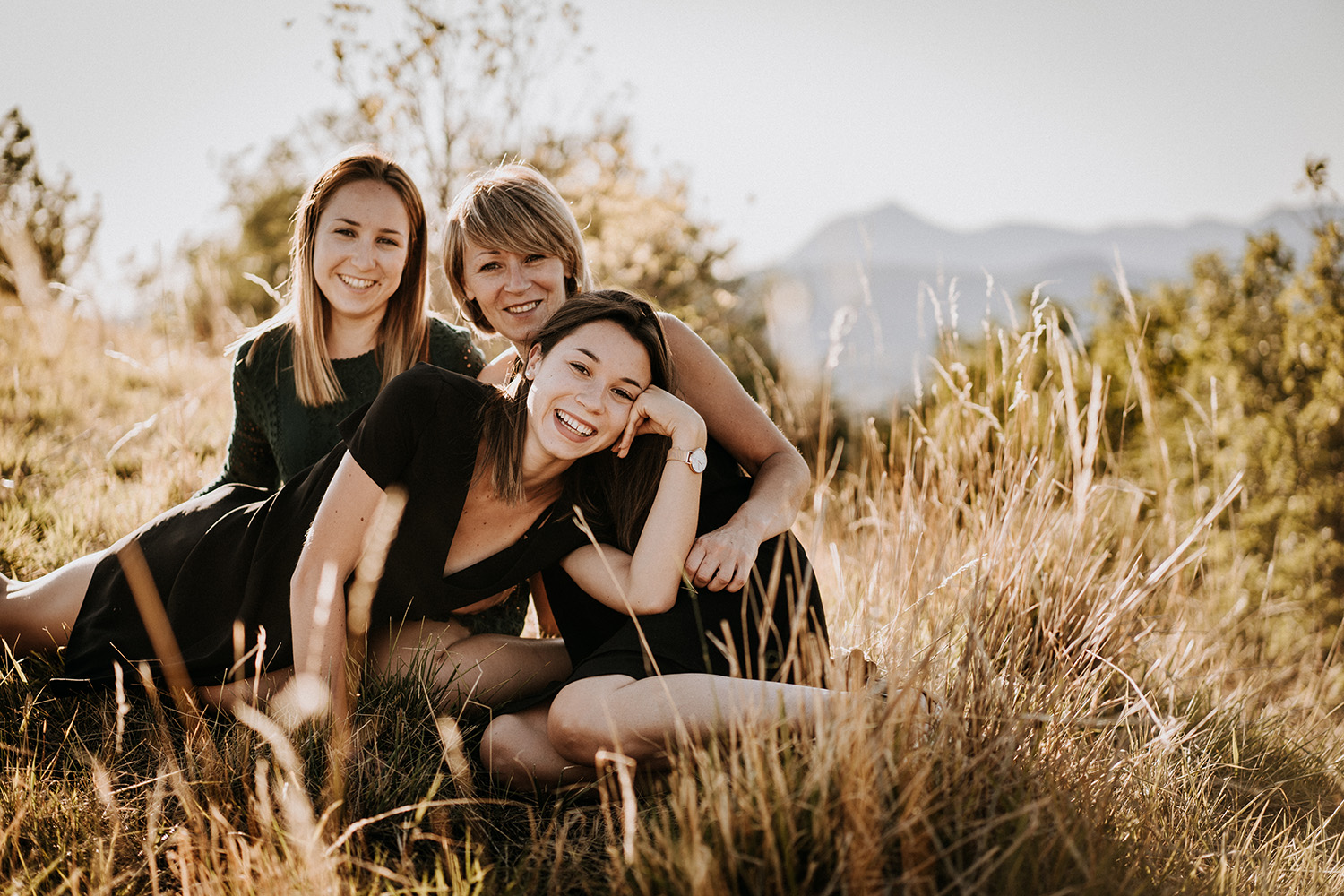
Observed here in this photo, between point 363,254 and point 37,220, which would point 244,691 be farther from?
point 37,220

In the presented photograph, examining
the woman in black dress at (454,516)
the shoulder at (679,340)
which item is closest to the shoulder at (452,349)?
the woman in black dress at (454,516)

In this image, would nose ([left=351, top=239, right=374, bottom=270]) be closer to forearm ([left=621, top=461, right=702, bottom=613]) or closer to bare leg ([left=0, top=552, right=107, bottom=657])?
bare leg ([left=0, top=552, right=107, bottom=657])

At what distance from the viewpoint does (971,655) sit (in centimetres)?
154

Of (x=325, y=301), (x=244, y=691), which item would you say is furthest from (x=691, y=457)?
(x=325, y=301)

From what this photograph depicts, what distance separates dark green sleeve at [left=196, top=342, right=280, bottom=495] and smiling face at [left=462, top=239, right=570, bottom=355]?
83 cm

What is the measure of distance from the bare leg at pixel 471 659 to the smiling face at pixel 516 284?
0.84 metres

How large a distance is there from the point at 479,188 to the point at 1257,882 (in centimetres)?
251

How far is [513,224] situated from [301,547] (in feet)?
3.46

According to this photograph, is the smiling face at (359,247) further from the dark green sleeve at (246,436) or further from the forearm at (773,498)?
the forearm at (773,498)

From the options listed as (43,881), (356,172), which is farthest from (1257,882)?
(356,172)

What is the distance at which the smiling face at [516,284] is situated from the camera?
245 cm

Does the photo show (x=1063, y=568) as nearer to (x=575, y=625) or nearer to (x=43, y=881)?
(x=575, y=625)

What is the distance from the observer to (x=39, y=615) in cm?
216

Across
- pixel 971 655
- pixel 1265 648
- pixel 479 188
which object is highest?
pixel 479 188
